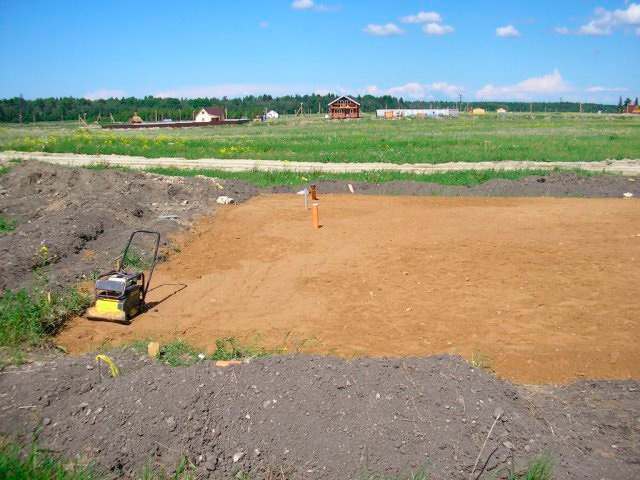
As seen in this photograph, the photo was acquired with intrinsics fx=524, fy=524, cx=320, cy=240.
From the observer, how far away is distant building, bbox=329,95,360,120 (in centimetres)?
9988

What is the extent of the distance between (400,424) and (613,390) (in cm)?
269

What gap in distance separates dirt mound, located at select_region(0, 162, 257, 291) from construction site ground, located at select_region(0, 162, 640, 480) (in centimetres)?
8

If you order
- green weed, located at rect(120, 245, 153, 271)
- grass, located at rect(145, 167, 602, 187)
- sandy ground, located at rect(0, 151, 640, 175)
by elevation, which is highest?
sandy ground, located at rect(0, 151, 640, 175)

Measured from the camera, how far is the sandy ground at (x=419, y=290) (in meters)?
7.34

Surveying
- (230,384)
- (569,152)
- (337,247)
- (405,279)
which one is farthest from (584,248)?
(569,152)

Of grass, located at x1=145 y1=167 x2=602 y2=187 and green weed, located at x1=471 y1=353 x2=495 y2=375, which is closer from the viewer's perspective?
green weed, located at x1=471 y1=353 x2=495 y2=375

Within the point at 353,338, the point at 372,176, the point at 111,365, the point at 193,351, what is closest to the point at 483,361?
the point at 353,338

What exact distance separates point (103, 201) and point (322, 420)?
10.9 m

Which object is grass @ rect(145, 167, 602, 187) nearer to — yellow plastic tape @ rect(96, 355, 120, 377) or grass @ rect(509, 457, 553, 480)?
yellow plastic tape @ rect(96, 355, 120, 377)

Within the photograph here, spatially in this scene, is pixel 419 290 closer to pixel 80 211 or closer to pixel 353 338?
pixel 353 338

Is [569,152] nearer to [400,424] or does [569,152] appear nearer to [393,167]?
[393,167]

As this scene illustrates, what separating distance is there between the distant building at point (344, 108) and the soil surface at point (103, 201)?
83043mm

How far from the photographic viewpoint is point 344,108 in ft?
328

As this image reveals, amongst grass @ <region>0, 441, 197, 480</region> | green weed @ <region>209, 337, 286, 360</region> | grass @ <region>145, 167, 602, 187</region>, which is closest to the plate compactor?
green weed @ <region>209, 337, 286, 360</region>
